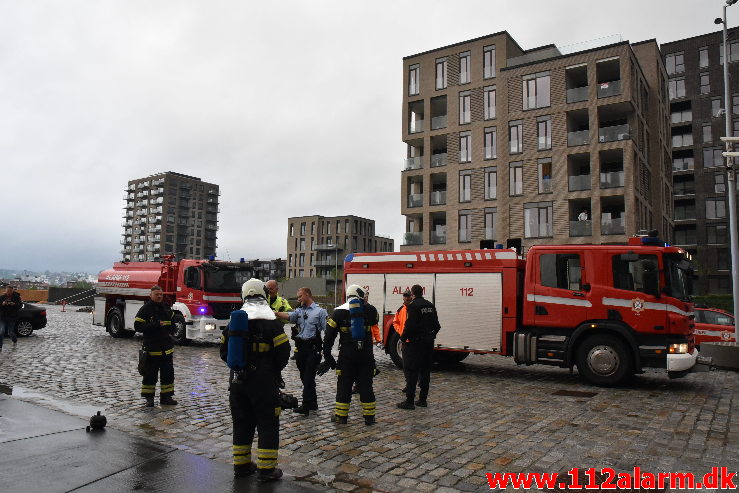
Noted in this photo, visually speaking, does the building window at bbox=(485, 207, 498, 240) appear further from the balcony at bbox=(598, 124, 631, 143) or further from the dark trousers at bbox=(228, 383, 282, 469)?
the dark trousers at bbox=(228, 383, 282, 469)

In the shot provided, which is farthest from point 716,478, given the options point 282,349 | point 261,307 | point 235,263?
point 235,263

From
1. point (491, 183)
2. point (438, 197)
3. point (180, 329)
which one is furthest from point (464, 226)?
point (180, 329)

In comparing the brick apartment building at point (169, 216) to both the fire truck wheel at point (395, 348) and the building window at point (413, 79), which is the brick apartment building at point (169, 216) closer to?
the building window at point (413, 79)

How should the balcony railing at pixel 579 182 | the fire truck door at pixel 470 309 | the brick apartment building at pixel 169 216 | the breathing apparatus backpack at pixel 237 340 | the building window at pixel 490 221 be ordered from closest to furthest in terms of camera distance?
the breathing apparatus backpack at pixel 237 340
the fire truck door at pixel 470 309
the balcony railing at pixel 579 182
the building window at pixel 490 221
the brick apartment building at pixel 169 216

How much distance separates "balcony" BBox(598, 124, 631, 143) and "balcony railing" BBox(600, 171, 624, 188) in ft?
7.25

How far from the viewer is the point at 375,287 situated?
43.3ft

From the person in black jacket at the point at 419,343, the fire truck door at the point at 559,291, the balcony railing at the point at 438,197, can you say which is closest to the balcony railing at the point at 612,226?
the balcony railing at the point at 438,197

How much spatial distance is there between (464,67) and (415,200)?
1097 centimetres

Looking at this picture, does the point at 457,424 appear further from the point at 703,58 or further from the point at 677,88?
the point at 703,58

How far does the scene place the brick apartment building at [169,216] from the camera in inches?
5896

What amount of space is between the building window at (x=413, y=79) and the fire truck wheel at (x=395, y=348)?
34316 mm

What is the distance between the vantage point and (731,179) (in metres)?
15.2

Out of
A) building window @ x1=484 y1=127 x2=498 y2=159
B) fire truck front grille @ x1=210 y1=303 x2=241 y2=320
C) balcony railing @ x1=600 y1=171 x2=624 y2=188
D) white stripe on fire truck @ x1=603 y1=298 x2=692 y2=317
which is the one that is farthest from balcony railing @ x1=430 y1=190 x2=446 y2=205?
white stripe on fire truck @ x1=603 y1=298 x2=692 y2=317

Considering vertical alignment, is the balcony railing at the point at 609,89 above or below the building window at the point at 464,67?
below
